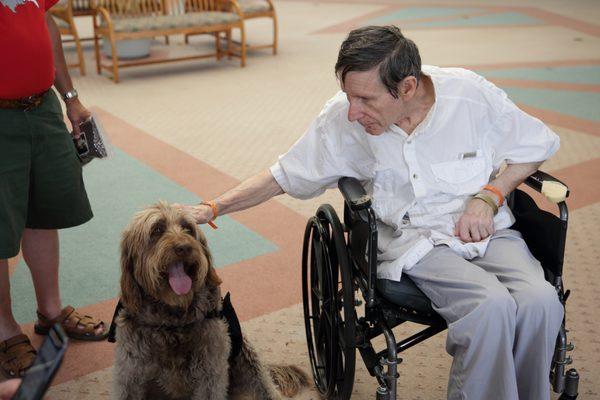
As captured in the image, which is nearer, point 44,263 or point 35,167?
point 35,167

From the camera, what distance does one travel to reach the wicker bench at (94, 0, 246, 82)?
6648mm

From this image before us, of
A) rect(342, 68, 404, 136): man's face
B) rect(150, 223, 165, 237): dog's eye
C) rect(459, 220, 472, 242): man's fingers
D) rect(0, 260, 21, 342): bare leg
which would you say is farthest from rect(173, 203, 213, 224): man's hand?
rect(0, 260, 21, 342): bare leg

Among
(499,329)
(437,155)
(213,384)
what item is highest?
(437,155)

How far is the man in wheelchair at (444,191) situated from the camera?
1794 mm

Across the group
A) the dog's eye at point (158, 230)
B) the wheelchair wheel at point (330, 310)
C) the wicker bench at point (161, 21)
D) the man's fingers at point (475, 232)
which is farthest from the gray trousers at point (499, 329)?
the wicker bench at point (161, 21)

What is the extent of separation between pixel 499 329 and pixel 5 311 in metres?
1.68

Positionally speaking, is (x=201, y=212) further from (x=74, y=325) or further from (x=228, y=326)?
(x=74, y=325)

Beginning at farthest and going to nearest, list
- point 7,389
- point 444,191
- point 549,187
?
point 444,191
point 549,187
point 7,389

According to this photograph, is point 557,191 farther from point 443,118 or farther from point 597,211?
point 597,211

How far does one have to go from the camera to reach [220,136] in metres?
5.11

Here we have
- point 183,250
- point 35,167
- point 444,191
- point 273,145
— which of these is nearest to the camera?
point 183,250

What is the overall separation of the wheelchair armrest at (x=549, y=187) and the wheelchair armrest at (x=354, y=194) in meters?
0.50

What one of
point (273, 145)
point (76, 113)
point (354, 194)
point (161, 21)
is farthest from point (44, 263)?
point (161, 21)

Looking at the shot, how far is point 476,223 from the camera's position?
Result: 201 cm
